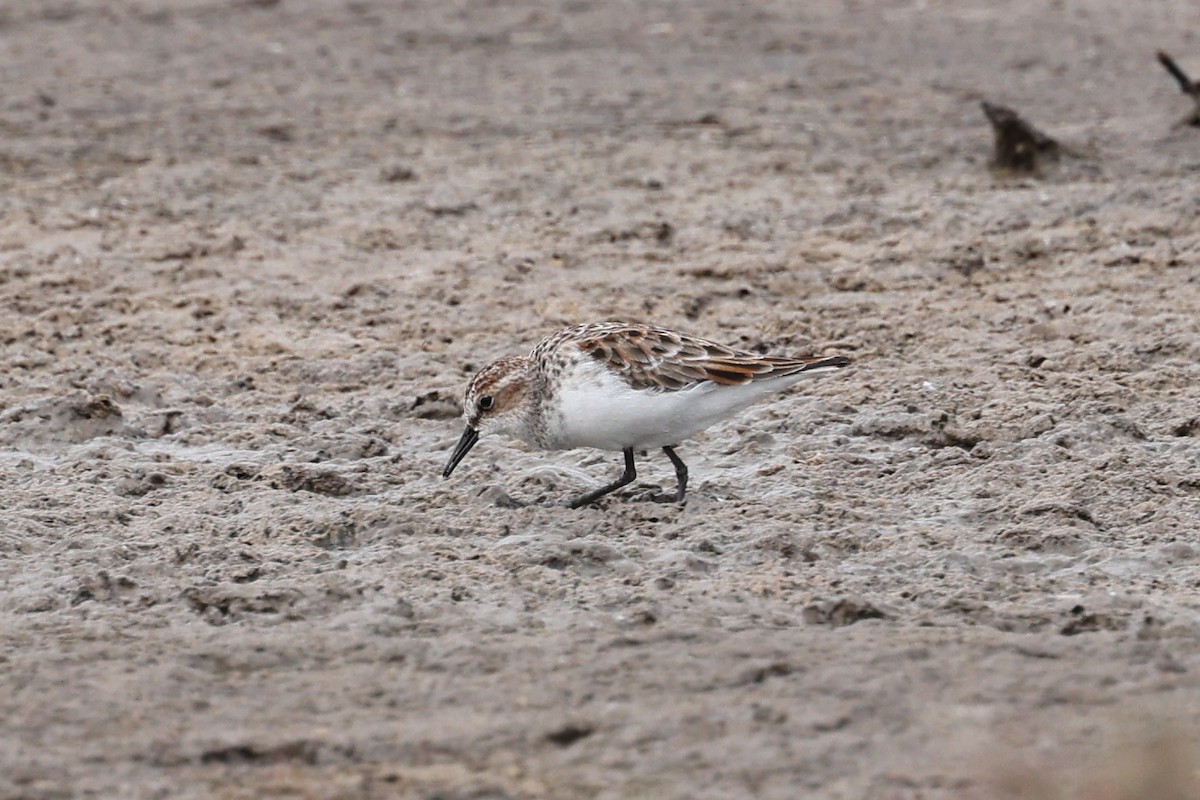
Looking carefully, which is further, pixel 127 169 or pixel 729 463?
pixel 127 169

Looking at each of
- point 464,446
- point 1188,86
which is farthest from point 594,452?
point 1188,86

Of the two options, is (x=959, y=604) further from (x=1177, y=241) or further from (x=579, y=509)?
(x=1177, y=241)

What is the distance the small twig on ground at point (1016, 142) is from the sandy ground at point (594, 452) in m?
0.14

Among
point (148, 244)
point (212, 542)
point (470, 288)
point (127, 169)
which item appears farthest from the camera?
point (127, 169)

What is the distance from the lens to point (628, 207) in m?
11.4

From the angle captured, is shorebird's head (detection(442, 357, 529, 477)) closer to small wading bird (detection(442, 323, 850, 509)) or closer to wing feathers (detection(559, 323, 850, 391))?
small wading bird (detection(442, 323, 850, 509))

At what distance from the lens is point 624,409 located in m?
6.93

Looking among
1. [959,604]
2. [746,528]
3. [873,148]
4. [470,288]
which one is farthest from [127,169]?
[959,604]

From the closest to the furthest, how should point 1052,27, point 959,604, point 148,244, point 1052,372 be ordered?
1. point 959,604
2. point 1052,372
3. point 148,244
4. point 1052,27

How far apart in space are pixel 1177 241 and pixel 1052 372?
208 cm

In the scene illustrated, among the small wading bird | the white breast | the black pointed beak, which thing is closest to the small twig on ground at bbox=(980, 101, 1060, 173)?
the small wading bird

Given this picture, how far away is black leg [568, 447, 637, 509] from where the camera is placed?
23.4 feet

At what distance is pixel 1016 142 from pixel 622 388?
5579 millimetres

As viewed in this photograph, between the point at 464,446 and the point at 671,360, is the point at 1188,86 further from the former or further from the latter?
the point at 464,446
